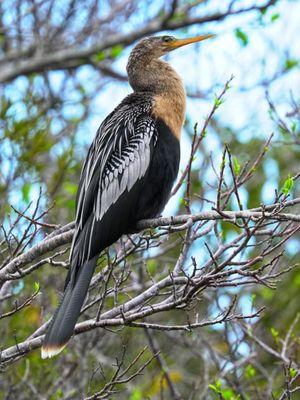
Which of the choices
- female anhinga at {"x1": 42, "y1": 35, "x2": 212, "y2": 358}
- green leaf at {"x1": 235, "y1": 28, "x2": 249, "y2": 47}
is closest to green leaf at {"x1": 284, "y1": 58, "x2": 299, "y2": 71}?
green leaf at {"x1": 235, "y1": 28, "x2": 249, "y2": 47}

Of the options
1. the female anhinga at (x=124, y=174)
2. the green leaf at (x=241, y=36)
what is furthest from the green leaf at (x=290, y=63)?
the female anhinga at (x=124, y=174)

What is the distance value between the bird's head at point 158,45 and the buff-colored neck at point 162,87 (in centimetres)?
7

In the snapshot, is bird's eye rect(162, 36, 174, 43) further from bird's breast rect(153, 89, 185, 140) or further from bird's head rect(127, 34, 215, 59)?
bird's breast rect(153, 89, 185, 140)

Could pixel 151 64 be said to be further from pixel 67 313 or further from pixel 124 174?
pixel 67 313

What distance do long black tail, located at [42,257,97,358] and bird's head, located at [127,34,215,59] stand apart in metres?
1.83

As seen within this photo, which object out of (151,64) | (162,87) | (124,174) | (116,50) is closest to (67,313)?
(124,174)

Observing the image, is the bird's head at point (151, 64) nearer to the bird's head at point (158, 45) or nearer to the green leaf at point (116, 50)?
the bird's head at point (158, 45)

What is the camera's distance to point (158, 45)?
5246 millimetres

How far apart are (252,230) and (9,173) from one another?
307 cm

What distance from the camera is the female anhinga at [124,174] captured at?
376cm

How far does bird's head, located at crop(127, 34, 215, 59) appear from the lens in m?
5.13

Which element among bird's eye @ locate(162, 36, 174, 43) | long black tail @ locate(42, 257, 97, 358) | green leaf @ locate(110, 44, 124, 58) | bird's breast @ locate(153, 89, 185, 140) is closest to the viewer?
long black tail @ locate(42, 257, 97, 358)

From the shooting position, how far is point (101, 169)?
163 inches

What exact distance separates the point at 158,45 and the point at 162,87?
1.93ft
